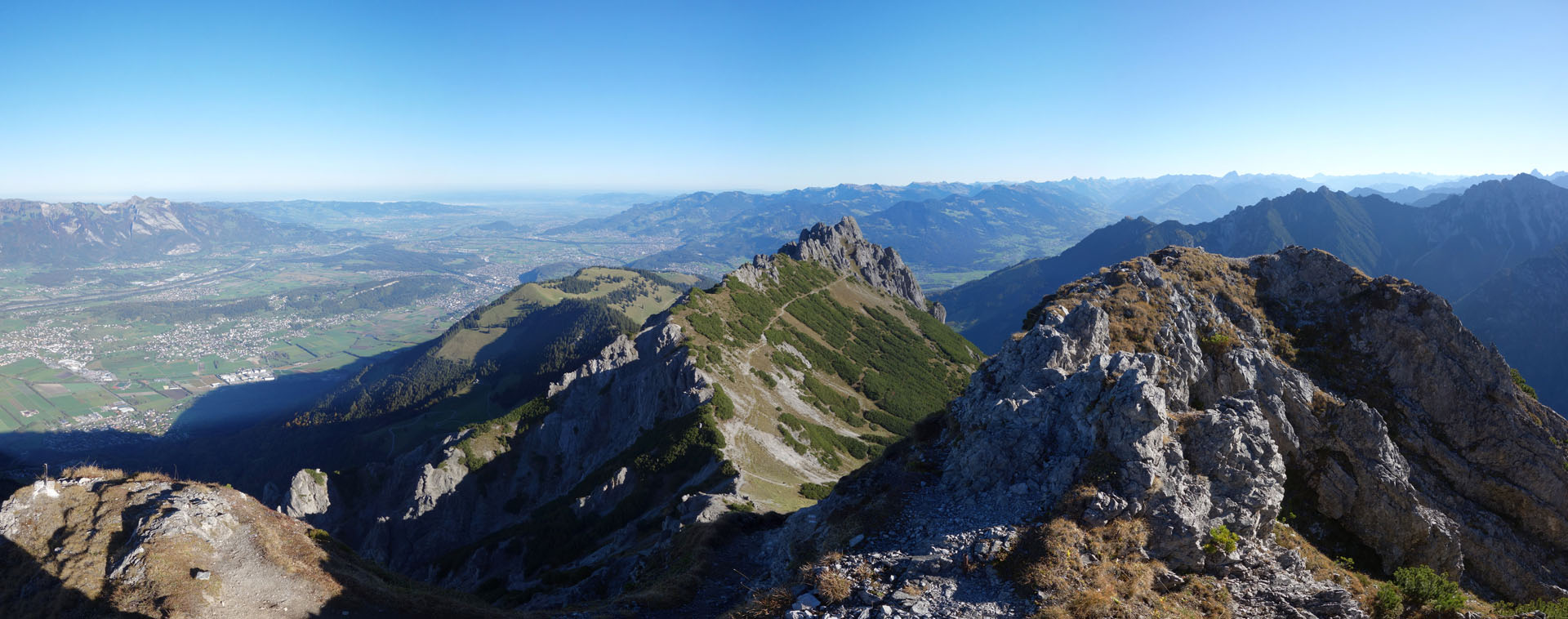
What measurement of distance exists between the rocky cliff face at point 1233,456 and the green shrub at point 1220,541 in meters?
0.12

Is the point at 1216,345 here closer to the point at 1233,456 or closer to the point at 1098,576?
the point at 1233,456

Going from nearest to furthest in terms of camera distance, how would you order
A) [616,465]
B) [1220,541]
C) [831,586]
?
[831,586]
[1220,541]
[616,465]

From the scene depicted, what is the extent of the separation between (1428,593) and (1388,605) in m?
1.60

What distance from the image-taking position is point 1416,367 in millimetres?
41062

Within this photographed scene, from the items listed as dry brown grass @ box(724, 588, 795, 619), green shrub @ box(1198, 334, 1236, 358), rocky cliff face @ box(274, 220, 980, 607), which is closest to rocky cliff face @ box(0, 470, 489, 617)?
dry brown grass @ box(724, 588, 795, 619)

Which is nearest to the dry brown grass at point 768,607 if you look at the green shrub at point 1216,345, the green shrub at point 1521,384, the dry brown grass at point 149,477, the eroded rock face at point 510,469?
the green shrub at point 1216,345

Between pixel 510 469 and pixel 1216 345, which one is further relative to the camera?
pixel 510 469

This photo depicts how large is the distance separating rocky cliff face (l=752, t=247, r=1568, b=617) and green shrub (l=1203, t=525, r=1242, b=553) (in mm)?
121

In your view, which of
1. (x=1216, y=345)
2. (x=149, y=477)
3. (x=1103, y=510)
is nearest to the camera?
(x=1103, y=510)

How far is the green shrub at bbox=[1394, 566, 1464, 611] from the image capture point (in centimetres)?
1948

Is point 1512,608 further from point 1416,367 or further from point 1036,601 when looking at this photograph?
point 1036,601

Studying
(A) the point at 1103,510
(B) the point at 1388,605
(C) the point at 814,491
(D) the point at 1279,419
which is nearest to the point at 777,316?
(C) the point at 814,491

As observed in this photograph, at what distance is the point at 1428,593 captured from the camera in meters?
19.5

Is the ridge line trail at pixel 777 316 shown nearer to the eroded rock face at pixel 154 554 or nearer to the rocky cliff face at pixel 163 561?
the rocky cliff face at pixel 163 561
